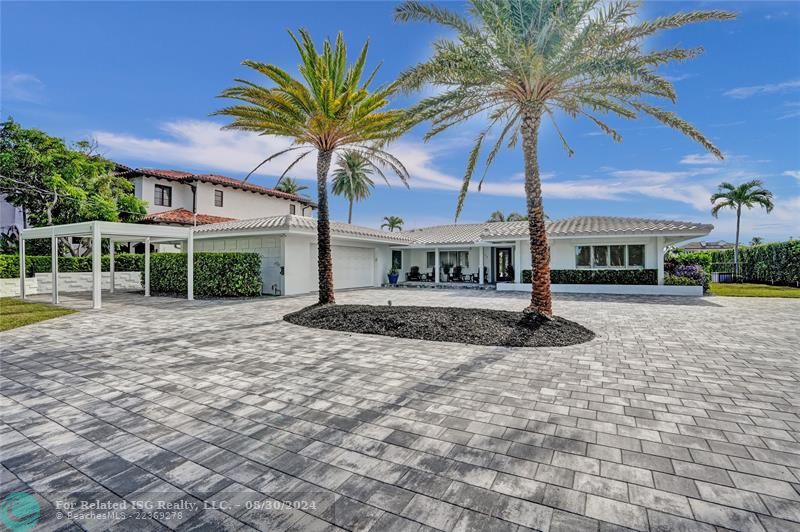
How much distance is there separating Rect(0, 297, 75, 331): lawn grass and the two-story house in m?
10.7

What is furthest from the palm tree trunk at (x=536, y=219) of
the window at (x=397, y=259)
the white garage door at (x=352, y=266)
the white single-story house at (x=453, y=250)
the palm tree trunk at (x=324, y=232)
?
the window at (x=397, y=259)

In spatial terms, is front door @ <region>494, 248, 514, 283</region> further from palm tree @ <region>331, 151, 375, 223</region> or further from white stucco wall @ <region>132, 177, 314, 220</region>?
white stucco wall @ <region>132, 177, 314, 220</region>

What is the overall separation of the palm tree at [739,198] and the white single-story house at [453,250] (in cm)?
1622

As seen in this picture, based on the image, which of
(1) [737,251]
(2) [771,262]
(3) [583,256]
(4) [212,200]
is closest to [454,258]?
(3) [583,256]

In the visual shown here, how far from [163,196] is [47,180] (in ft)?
25.3

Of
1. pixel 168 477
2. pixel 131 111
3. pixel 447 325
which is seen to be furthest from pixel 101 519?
pixel 131 111

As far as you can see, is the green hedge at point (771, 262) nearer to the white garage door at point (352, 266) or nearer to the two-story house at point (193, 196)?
the white garage door at point (352, 266)

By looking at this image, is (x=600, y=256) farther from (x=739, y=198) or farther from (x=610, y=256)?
(x=739, y=198)

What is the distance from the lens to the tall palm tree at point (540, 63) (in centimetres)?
801

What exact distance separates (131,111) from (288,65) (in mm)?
10559

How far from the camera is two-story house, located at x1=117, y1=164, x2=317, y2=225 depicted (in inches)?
986

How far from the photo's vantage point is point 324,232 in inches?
469

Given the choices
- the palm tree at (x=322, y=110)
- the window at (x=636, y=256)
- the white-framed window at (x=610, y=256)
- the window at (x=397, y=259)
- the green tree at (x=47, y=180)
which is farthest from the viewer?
the window at (x=397, y=259)

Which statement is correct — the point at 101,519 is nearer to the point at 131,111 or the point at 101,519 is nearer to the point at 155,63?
the point at 155,63
